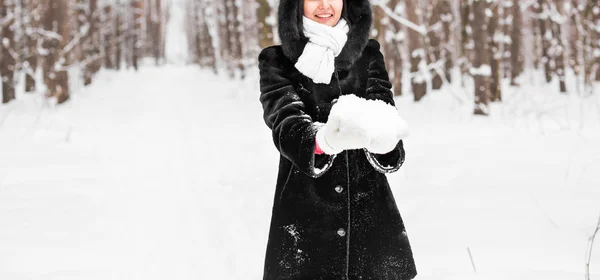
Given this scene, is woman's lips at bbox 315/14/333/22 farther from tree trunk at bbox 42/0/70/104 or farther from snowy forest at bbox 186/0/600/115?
tree trunk at bbox 42/0/70/104

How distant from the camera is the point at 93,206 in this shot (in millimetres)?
4449

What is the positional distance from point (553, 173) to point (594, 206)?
0.75 m

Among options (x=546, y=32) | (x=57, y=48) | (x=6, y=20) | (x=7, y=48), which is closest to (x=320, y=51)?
(x=6, y=20)

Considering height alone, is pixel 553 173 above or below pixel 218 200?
above

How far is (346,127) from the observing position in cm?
159

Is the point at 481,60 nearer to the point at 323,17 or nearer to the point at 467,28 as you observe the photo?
the point at 467,28

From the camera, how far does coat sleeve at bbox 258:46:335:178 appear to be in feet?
5.79

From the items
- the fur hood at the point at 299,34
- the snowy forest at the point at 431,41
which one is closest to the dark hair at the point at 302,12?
the fur hood at the point at 299,34

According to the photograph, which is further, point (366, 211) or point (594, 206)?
point (594, 206)

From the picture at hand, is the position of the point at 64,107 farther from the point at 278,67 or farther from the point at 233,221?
the point at 278,67

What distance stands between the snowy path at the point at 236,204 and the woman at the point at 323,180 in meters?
1.19

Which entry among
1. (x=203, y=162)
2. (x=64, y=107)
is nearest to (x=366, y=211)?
(x=203, y=162)

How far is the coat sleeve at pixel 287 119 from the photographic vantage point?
1.77 metres

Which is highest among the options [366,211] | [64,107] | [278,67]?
[278,67]
